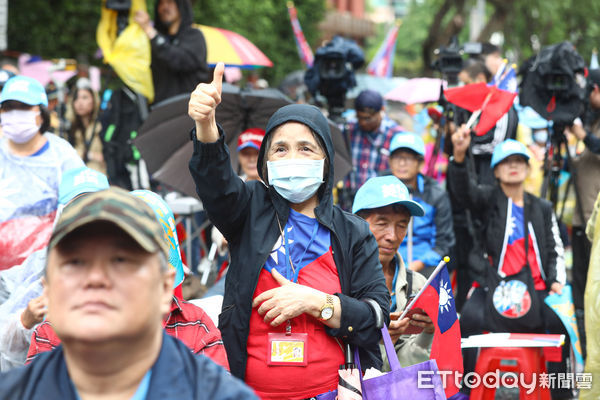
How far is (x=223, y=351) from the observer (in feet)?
9.96

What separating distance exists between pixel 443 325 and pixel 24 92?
324cm

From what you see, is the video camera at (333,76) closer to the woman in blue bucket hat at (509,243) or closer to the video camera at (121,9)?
the woman in blue bucket hat at (509,243)

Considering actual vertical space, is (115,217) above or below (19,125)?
below

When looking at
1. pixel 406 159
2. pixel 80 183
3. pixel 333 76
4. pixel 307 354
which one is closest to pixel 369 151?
pixel 333 76

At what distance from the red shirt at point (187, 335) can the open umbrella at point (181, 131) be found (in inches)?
90.3

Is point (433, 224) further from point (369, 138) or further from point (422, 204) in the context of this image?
point (369, 138)

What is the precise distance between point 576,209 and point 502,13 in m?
13.6

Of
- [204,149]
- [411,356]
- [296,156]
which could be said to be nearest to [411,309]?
[411,356]

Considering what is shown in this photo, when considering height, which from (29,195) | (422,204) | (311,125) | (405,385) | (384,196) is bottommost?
(405,385)

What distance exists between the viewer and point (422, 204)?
6414 millimetres

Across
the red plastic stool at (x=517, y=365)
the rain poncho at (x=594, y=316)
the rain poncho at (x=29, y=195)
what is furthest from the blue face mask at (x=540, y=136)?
the rain poncho at (x=29, y=195)

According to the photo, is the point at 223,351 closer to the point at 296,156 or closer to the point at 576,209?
the point at 296,156

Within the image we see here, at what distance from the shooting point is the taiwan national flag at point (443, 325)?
3785 mm

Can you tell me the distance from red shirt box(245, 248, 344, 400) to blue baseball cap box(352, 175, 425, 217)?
1.01m
